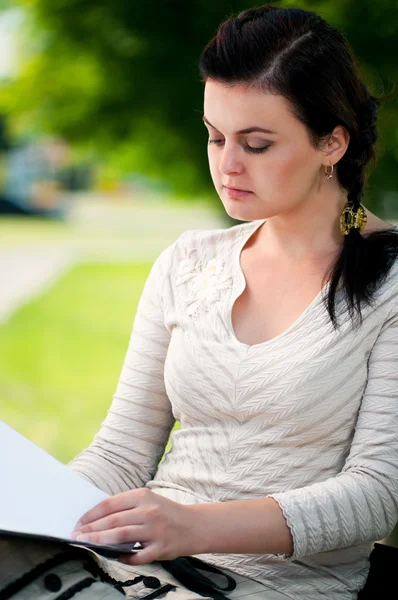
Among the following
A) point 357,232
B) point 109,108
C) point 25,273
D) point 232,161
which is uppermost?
point 109,108

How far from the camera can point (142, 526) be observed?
3.49 feet

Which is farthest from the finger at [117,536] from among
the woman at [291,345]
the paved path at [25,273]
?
the paved path at [25,273]

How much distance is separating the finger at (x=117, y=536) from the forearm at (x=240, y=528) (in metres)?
0.08

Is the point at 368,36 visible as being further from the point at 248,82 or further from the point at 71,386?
the point at 71,386

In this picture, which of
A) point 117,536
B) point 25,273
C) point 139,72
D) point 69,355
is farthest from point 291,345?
point 25,273

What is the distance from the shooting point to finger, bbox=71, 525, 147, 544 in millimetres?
1044

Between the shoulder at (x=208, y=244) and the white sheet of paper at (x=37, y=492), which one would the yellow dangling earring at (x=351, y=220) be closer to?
the shoulder at (x=208, y=244)

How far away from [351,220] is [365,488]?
1.36 feet

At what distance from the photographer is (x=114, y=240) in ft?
43.9

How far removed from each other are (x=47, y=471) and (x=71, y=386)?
5100 millimetres

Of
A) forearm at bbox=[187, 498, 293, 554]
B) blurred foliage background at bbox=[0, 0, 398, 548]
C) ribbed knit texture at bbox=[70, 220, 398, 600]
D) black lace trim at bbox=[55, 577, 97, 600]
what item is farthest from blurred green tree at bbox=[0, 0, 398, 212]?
black lace trim at bbox=[55, 577, 97, 600]

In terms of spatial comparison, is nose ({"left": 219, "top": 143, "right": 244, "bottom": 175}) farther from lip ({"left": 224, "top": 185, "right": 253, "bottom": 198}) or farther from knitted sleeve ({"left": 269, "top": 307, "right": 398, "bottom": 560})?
knitted sleeve ({"left": 269, "top": 307, "right": 398, "bottom": 560})

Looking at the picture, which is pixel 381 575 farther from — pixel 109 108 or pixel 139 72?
pixel 109 108

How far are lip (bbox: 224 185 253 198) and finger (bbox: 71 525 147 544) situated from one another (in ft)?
1.68
